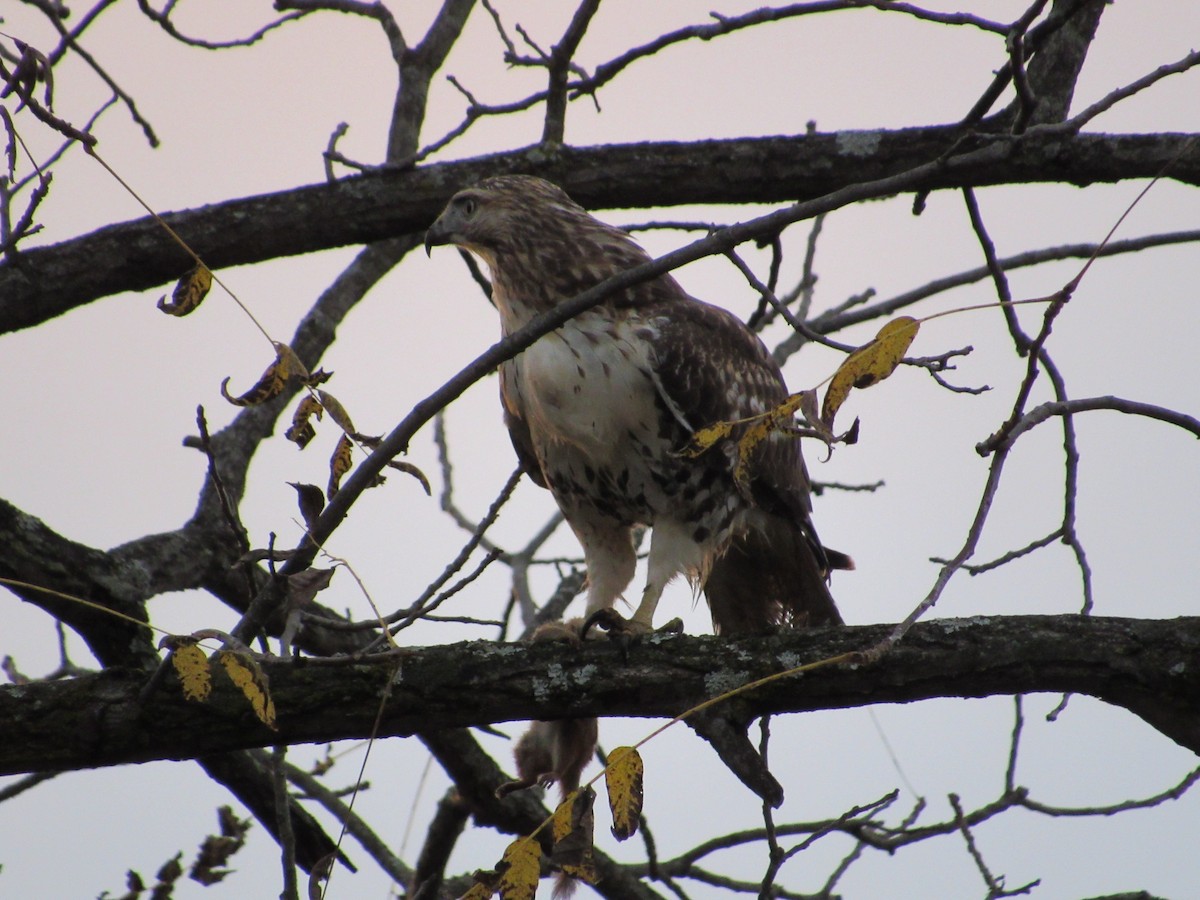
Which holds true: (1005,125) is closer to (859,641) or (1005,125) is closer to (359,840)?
(859,641)

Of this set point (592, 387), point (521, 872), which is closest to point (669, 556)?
point (592, 387)

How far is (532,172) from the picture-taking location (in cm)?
471

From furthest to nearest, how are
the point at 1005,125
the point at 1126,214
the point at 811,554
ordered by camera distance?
the point at 811,554 → the point at 1005,125 → the point at 1126,214

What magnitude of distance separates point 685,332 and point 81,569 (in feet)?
6.24

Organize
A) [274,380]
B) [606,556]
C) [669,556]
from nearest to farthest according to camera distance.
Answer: [274,380] → [669,556] → [606,556]

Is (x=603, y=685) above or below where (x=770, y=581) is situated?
below

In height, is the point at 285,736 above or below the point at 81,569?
below

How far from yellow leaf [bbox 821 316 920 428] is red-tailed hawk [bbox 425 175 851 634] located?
1.88 meters

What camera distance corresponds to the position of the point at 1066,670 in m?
2.98

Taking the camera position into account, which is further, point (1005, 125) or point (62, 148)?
point (1005, 125)

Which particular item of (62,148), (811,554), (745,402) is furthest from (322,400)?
(811,554)

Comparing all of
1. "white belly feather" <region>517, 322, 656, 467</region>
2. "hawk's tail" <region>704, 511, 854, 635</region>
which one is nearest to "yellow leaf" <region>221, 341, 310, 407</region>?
"white belly feather" <region>517, 322, 656, 467</region>

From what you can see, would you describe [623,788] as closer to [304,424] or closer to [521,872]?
[521,872]

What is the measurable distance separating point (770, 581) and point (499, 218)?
1.59m
